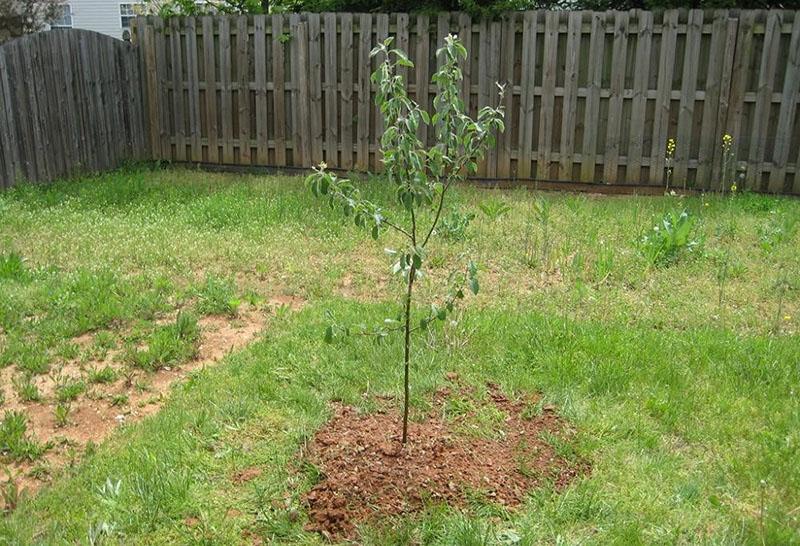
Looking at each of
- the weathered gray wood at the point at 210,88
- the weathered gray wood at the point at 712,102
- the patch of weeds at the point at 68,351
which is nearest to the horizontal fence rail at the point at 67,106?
the weathered gray wood at the point at 210,88

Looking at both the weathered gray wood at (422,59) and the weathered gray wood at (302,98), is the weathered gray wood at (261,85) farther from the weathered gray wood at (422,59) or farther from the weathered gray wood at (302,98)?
the weathered gray wood at (422,59)

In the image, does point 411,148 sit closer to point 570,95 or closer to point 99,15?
point 570,95

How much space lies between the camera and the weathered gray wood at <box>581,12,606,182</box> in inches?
340

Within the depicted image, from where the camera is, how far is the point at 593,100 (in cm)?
880

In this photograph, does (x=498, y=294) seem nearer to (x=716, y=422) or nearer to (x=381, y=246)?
(x=381, y=246)

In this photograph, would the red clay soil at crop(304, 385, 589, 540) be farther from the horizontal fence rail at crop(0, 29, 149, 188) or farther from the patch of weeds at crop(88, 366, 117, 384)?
the horizontal fence rail at crop(0, 29, 149, 188)

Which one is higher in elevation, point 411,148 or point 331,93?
point 411,148

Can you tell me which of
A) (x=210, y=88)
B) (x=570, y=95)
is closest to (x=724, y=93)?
(x=570, y=95)

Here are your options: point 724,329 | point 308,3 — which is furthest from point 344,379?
point 308,3

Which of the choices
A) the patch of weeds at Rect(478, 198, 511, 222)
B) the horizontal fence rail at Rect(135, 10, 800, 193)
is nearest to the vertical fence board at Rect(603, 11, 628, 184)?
the horizontal fence rail at Rect(135, 10, 800, 193)

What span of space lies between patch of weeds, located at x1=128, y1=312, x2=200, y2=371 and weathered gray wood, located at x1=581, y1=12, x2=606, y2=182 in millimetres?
5528

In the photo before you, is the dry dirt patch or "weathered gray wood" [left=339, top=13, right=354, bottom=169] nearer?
the dry dirt patch

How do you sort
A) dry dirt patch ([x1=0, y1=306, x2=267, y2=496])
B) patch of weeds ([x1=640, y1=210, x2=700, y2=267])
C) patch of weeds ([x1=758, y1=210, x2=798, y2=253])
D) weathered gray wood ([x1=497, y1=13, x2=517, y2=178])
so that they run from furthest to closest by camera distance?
weathered gray wood ([x1=497, y1=13, x2=517, y2=178]), patch of weeds ([x1=758, y1=210, x2=798, y2=253]), patch of weeds ([x1=640, y1=210, x2=700, y2=267]), dry dirt patch ([x1=0, y1=306, x2=267, y2=496])

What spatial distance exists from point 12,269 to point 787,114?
25.7 ft
